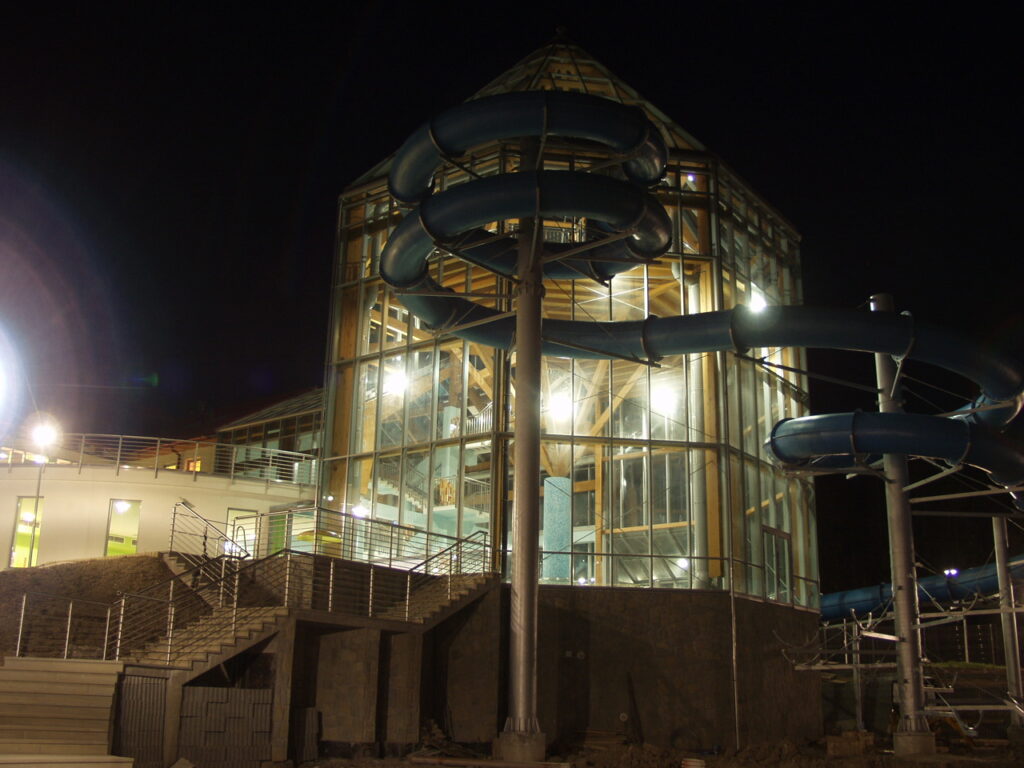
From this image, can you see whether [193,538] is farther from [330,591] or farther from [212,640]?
[212,640]

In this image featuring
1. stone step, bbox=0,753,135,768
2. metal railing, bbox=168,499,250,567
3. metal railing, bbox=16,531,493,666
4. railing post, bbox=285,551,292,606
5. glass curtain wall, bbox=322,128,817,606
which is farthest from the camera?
metal railing, bbox=168,499,250,567

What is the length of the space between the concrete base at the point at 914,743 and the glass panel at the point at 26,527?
77.9 ft

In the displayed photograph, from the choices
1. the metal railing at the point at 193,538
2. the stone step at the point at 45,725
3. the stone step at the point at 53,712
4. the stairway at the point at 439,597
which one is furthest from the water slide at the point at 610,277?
the stone step at the point at 45,725

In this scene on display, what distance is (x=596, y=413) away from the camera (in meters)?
26.4

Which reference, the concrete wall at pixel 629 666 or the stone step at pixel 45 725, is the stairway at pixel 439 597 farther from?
the stone step at pixel 45 725

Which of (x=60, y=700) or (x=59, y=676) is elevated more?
(x=59, y=676)

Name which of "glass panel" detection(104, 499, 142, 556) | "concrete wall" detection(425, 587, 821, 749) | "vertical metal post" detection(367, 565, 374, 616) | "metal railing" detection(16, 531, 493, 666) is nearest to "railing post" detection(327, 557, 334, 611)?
"metal railing" detection(16, 531, 493, 666)

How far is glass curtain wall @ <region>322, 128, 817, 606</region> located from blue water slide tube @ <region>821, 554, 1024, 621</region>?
24.1ft

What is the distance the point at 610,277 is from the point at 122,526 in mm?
16699

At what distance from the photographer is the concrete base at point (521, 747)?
771 inches

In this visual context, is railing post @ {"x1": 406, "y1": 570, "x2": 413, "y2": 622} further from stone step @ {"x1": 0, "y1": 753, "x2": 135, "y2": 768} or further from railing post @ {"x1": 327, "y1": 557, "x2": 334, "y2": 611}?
stone step @ {"x1": 0, "y1": 753, "x2": 135, "y2": 768}

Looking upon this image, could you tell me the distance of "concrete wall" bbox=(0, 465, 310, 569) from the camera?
98.7 feet

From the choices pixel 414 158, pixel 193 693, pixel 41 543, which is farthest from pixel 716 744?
pixel 41 543

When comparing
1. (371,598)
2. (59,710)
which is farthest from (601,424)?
(59,710)
